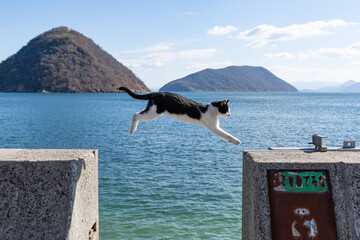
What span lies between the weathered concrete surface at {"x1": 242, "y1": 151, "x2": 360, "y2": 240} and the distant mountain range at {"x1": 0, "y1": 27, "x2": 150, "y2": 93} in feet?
440

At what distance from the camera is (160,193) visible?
14.4 m

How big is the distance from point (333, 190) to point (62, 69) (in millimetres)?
138877

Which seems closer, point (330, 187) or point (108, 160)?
point (330, 187)

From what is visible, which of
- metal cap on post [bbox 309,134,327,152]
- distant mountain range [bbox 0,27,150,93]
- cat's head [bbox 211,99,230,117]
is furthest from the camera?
distant mountain range [bbox 0,27,150,93]

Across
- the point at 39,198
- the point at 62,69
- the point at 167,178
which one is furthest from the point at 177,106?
the point at 62,69

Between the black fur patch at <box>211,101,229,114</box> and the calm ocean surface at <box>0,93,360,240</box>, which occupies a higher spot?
the black fur patch at <box>211,101,229,114</box>

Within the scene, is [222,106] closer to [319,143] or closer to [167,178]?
[319,143]

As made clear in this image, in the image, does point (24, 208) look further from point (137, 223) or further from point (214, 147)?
point (214, 147)

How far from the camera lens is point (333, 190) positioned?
13.9ft

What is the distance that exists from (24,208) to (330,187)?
3683 mm

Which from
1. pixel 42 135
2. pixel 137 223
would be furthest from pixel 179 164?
pixel 42 135

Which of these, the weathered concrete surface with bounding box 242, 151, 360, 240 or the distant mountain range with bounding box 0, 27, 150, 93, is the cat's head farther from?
the distant mountain range with bounding box 0, 27, 150, 93

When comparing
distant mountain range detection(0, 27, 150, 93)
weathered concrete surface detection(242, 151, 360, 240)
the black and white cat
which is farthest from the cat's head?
distant mountain range detection(0, 27, 150, 93)

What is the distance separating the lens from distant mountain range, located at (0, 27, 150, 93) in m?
134
